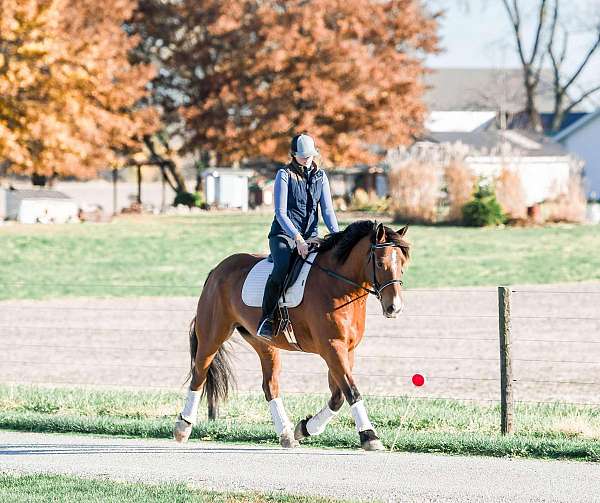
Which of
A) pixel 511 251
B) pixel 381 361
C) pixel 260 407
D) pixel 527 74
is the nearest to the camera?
pixel 260 407

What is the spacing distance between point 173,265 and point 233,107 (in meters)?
24.4

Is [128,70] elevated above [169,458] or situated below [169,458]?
above

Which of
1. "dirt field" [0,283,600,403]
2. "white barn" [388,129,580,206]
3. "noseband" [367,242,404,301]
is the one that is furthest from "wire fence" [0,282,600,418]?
"white barn" [388,129,580,206]

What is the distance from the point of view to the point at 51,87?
1713 inches

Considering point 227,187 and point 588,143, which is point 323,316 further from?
point 588,143

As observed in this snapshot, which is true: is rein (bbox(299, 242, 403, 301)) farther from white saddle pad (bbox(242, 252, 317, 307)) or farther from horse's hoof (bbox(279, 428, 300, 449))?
horse's hoof (bbox(279, 428, 300, 449))

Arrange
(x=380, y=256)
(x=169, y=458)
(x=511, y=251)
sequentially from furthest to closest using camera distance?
(x=511, y=251), (x=169, y=458), (x=380, y=256)

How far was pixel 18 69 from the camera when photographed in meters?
41.8

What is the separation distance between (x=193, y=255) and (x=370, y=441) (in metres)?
26.5

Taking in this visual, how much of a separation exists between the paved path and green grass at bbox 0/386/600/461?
0.35 m

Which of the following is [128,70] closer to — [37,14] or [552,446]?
[37,14]

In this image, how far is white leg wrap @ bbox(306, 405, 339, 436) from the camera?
978 cm

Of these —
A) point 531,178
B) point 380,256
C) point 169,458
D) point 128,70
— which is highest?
point 128,70

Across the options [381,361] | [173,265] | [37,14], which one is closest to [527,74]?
[37,14]
